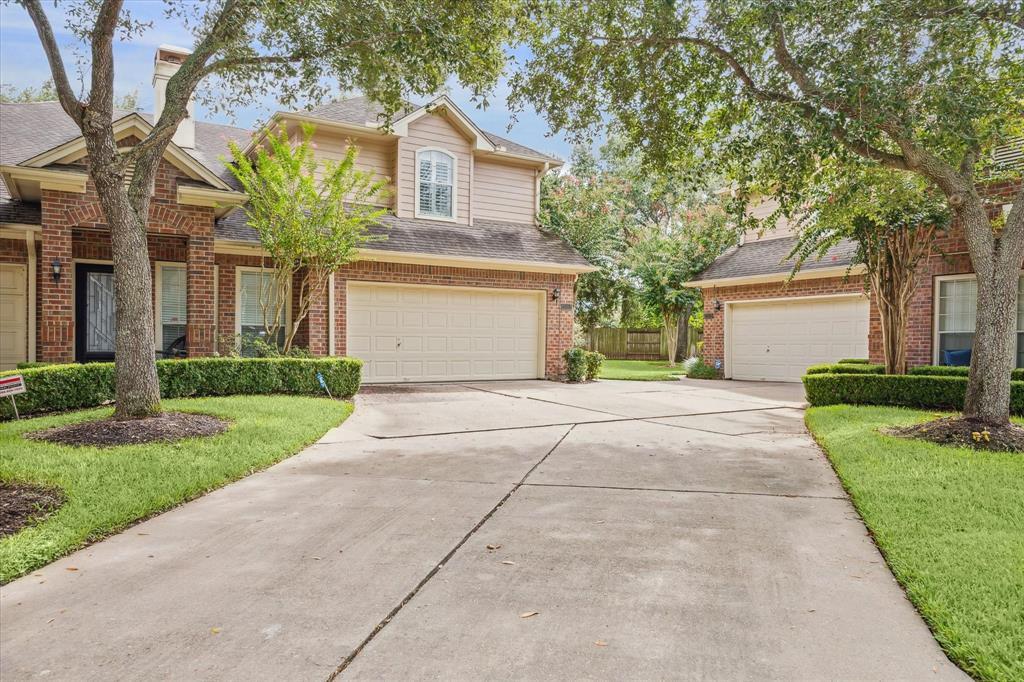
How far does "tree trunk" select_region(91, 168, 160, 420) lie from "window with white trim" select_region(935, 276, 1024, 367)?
1255 centimetres

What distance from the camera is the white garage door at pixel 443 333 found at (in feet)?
43.8

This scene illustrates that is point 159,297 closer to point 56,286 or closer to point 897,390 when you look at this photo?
point 56,286

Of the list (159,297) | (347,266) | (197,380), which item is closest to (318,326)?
(347,266)

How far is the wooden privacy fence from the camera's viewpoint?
25922mm

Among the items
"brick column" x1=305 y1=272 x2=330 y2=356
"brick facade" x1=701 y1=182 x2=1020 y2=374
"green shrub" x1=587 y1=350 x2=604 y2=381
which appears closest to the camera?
"brick facade" x1=701 y1=182 x2=1020 y2=374

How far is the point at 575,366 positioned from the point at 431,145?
20.0 ft

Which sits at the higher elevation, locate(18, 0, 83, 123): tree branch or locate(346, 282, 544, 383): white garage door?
locate(18, 0, 83, 123): tree branch

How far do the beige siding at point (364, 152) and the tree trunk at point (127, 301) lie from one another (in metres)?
6.80

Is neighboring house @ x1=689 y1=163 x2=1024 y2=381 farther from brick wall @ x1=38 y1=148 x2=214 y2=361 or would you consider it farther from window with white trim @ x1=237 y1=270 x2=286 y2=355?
window with white trim @ x1=237 y1=270 x2=286 y2=355

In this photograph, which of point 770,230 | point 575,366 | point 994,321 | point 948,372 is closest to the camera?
point 994,321

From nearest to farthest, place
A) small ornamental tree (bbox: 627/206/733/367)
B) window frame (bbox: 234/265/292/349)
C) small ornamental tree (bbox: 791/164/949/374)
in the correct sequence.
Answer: small ornamental tree (bbox: 791/164/949/374), window frame (bbox: 234/265/292/349), small ornamental tree (bbox: 627/206/733/367)

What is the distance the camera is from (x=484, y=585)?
3.16 meters

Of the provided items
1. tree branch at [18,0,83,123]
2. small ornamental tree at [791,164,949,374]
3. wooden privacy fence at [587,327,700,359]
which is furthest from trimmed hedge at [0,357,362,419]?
wooden privacy fence at [587,327,700,359]

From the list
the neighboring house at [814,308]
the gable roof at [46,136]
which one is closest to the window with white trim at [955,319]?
the neighboring house at [814,308]
